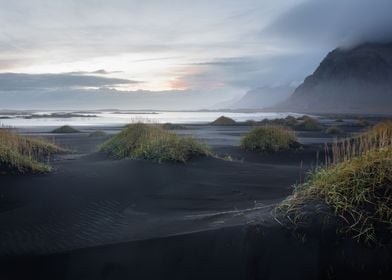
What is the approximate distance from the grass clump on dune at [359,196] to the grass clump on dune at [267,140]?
528 inches

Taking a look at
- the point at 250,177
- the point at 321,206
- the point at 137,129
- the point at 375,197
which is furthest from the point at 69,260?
the point at 137,129

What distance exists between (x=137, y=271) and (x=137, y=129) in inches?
516

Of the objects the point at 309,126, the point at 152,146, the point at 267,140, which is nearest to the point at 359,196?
the point at 152,146

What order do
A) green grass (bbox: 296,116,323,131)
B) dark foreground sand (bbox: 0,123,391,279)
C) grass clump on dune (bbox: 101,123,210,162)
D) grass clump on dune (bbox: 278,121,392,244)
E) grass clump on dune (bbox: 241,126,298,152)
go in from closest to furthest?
dark foreground sand (bbox: 0,123,391,279), grass clump on dune (bbox: 278,121,392,244), grass clump on dune (bbox: 101,123,210,162), grass clump on dune (bbox: 241,126,298,152), green grass (bbox: 296,116,323,131)

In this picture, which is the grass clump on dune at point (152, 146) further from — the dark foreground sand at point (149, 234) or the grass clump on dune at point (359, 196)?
the grass clump on dune at point (359, 196)

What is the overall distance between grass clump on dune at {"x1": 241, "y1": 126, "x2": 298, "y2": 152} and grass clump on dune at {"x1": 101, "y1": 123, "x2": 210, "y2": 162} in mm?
5007

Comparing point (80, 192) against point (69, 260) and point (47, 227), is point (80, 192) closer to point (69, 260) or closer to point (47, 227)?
point (47, 227)

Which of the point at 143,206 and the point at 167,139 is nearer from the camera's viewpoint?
the point at 143,206

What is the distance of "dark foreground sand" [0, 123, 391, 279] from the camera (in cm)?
693

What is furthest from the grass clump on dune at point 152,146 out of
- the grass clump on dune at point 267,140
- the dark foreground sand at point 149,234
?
the grass clump on dune at point 267,140

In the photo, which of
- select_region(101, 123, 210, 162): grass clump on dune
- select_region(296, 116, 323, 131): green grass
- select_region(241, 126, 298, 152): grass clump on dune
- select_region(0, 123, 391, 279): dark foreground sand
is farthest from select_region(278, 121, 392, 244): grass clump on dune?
select_region(296, 116, 323, 131): green grass

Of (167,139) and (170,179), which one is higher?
(167,139)

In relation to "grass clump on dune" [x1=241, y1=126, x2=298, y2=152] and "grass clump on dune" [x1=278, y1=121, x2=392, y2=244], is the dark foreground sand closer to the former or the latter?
"grass clump on dune" [x1=278, y1=121, x2=392, y2=244]

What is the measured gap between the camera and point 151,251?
738 cm
